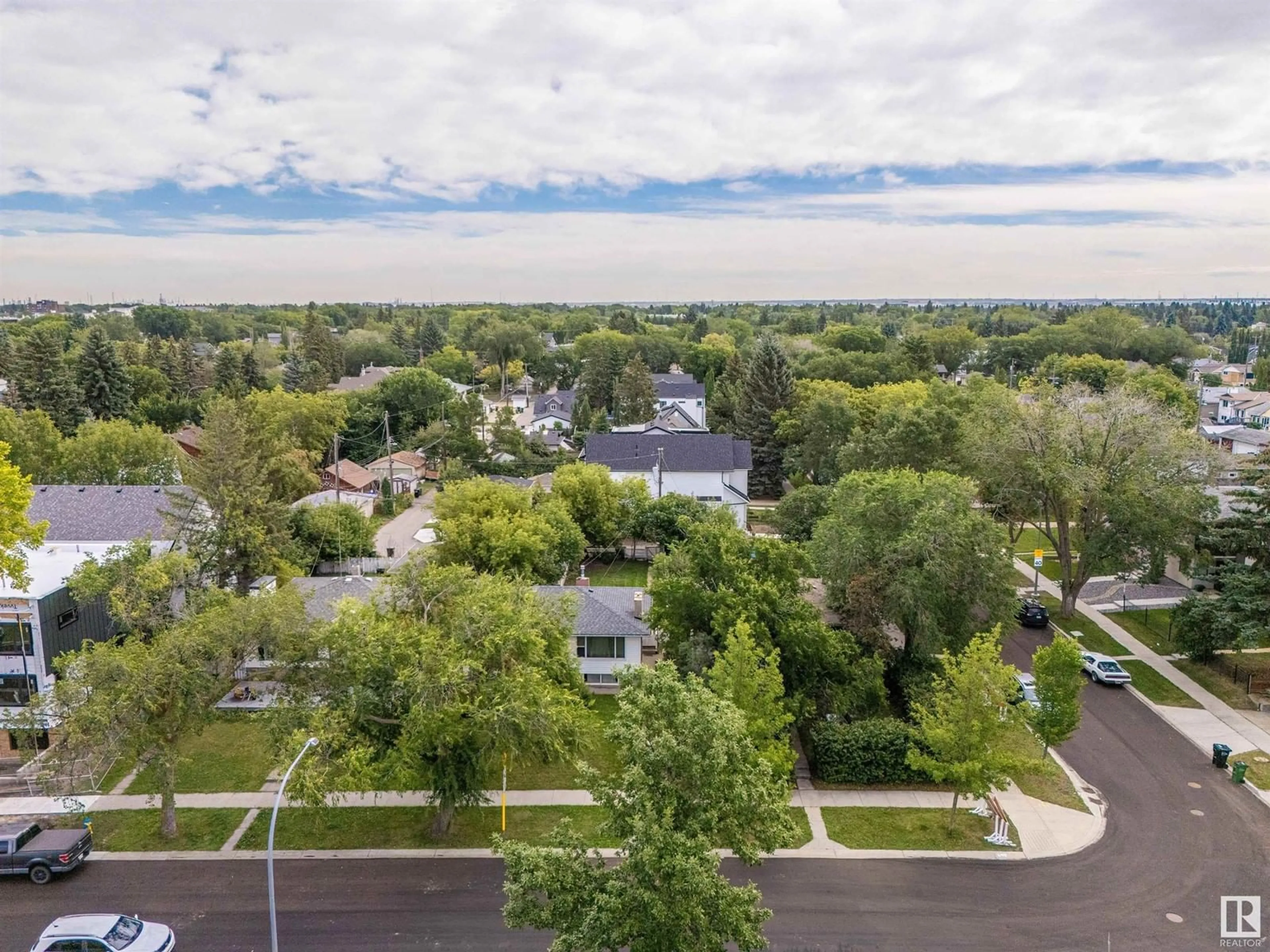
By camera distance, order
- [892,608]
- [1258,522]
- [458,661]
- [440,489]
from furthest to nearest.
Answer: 1. [440,489]
2. [1258,522]
3. [892,608]
4. [458,661]

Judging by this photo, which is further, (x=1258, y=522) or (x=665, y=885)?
(x=1258, y=522)

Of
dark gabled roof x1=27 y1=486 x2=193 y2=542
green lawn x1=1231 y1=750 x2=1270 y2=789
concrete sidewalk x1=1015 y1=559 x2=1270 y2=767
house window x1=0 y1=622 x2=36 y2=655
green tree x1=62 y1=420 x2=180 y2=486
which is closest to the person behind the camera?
green lawn x1=1231 y1=750 x2=1270 y2=789

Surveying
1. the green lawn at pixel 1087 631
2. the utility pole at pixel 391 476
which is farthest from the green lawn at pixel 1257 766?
the utility pole at pixel 391 476

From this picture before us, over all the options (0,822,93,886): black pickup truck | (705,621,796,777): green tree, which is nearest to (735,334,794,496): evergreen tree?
(705,621,796,777): green tree

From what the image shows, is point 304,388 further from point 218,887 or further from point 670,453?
point 218,887

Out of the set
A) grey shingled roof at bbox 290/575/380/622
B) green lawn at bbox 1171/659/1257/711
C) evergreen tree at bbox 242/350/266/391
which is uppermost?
evergreen tree at bbox 242/350/266/391

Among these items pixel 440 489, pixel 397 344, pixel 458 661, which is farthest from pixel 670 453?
pixel 397 344

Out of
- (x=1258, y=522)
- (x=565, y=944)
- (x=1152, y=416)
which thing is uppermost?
(x=1152, y=416)

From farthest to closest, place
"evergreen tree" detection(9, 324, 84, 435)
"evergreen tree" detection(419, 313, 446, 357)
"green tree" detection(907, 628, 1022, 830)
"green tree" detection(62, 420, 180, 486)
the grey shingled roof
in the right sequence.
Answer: "evergreen tree" detection(419, 313, 446, 357) → "evergreen tree" detection(9, 324, 84, 435) → "green tree" detection(62, 420, 180, 486) → the grey shingled roof → "green tree" detection(907, 628, 1022, 830)

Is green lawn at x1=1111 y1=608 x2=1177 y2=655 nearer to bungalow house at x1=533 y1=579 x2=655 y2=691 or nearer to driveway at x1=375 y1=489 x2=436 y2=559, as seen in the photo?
bungalow house at x1=533 y1=579 x2=655 y2=691
